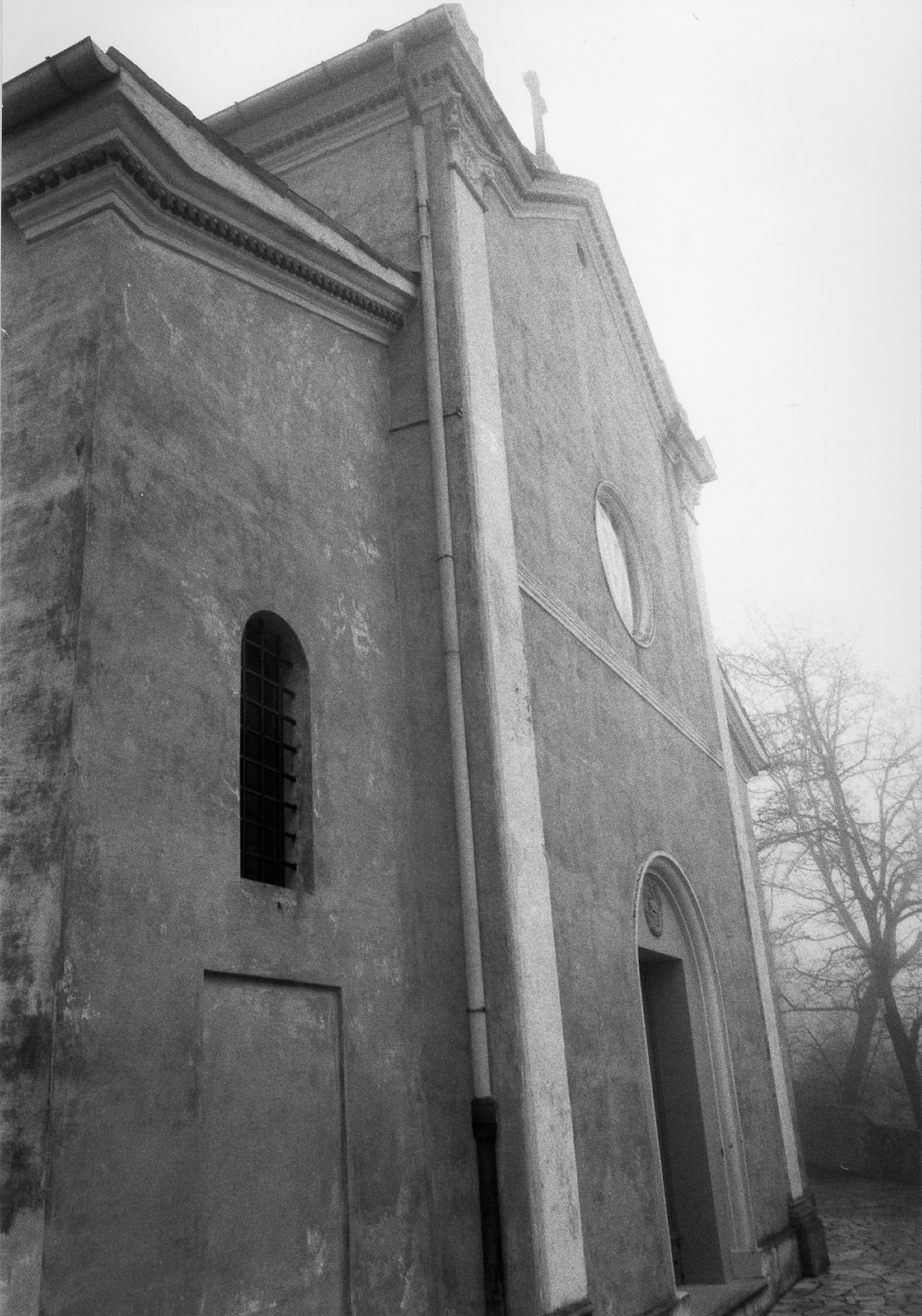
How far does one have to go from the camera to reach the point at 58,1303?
3.87m

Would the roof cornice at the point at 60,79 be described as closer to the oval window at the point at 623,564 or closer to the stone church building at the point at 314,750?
the stone church building at the point at 314,750

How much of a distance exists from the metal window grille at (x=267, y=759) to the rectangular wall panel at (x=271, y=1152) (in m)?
0.67

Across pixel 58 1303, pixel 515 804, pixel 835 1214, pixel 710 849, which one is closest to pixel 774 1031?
pixel 710 849

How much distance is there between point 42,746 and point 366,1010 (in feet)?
7.57

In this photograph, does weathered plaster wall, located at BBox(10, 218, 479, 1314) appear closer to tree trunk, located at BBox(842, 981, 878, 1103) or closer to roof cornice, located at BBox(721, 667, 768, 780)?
roof cornice, located at BBox(721, 667, 768, 780)

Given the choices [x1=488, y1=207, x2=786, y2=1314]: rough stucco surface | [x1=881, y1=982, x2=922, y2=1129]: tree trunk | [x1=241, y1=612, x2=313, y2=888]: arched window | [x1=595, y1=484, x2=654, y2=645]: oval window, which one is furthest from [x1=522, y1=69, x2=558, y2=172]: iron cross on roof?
[x1=881, y1=982, x2=922, y2=1129]: tree trunk

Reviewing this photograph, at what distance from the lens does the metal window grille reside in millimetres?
5758

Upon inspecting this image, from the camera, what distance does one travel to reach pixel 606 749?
8.87 m

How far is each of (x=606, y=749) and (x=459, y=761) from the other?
246 cm

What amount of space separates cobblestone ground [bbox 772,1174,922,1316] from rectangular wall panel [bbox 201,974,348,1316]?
6023mm

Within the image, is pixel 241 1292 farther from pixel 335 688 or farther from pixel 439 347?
pixel 439 347

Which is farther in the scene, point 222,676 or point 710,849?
point 710,849

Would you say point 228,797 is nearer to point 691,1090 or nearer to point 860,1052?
point 691,1090

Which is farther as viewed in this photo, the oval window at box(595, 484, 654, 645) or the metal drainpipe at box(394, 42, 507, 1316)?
the oval window at box(595, 484, 654, 645)
